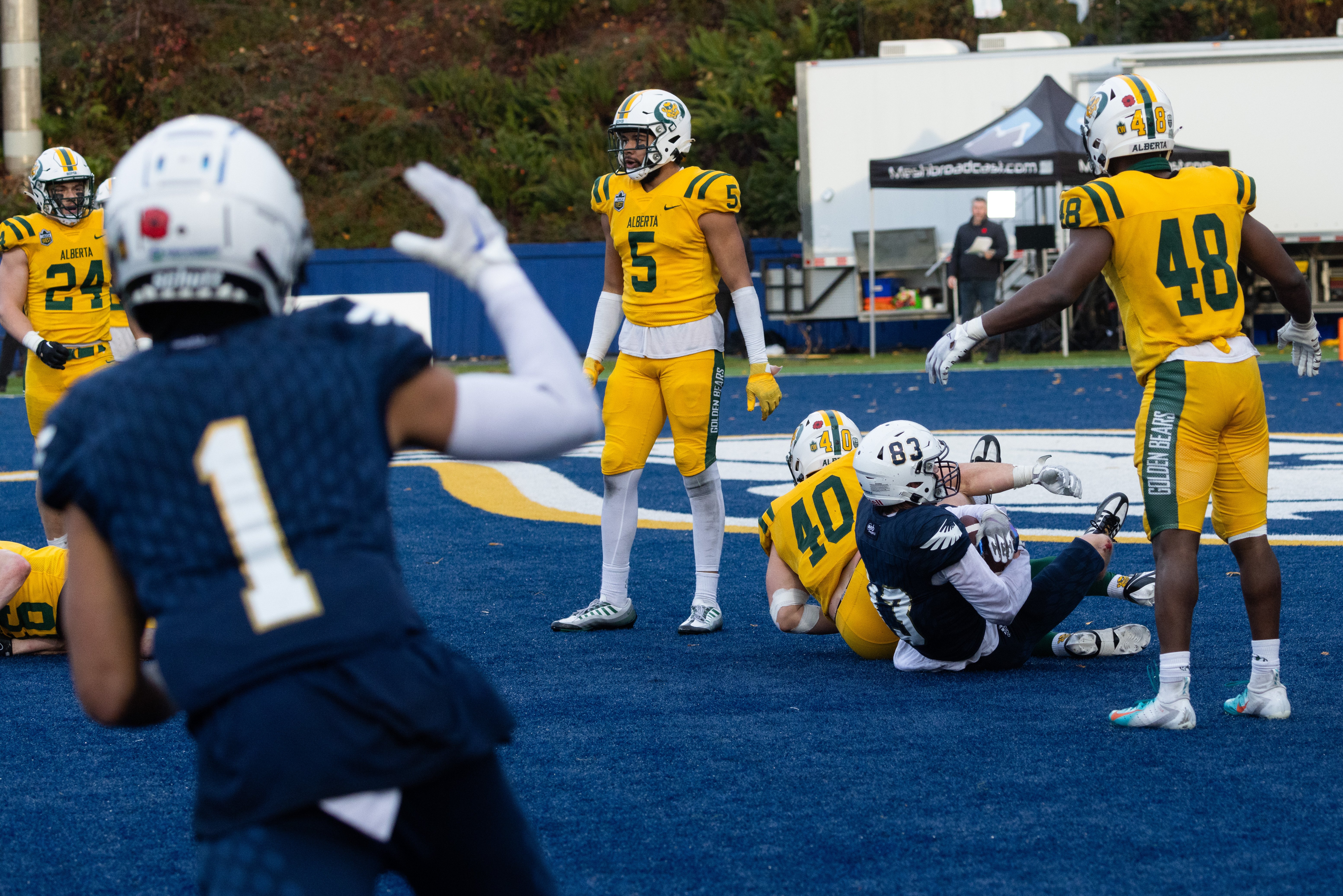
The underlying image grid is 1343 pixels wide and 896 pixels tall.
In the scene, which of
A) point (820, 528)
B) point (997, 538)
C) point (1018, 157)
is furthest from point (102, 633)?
point (1018, 157)

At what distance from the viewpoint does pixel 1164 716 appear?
4.61m

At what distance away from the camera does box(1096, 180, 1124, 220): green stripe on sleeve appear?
183 inches

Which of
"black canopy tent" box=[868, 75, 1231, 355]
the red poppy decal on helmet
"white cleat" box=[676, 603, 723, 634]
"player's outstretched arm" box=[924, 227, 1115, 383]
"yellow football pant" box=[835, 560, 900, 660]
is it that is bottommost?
"white cleat" box=[676, 603, 723, 634]

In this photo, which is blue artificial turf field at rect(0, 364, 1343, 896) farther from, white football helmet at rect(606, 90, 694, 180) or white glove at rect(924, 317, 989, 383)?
white football helmet at rect(606, 90, 694, 180)

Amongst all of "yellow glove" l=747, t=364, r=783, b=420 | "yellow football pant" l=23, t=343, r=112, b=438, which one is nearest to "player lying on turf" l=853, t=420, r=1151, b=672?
"yellow glove" l=747, t=364, r=783, b=420

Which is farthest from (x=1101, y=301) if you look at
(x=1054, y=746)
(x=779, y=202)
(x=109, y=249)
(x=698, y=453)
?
(x=109, y=249)

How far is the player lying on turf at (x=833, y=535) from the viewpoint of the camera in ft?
18.6

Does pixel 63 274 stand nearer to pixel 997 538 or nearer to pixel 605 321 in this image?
pixel 605 321

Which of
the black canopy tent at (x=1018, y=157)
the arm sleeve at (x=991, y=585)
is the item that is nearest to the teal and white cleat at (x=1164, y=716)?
the arm sleeve at (x=991, y=585)

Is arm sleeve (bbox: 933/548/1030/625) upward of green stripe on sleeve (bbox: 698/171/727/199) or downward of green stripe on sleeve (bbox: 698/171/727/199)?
downward

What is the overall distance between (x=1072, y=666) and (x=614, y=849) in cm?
251

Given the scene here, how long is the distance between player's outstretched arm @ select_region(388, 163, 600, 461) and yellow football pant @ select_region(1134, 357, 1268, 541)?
9.65 ft

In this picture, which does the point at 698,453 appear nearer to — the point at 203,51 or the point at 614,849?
the point at 614,849

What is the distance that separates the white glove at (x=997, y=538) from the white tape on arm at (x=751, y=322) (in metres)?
1.53
